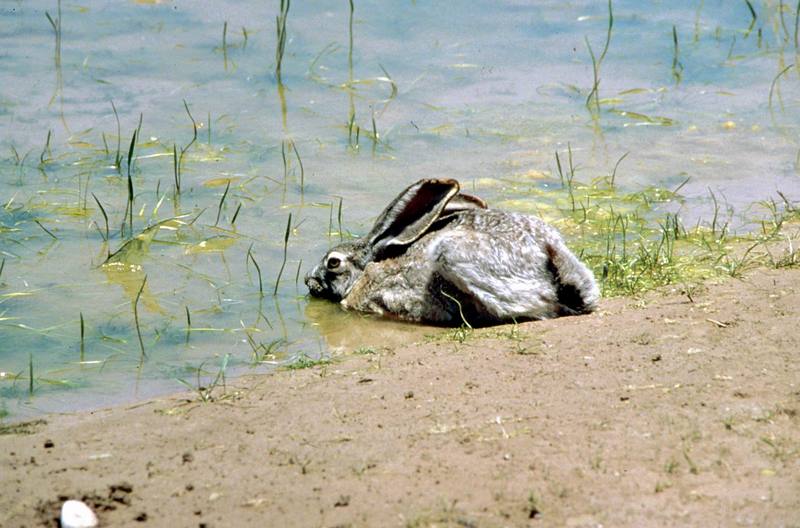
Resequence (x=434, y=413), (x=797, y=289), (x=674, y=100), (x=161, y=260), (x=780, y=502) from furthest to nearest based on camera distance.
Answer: (x=674, y=100)
(x=161, y=260)
(x=797, y=289)
(x=434, y=413)
(x=780, y=502)

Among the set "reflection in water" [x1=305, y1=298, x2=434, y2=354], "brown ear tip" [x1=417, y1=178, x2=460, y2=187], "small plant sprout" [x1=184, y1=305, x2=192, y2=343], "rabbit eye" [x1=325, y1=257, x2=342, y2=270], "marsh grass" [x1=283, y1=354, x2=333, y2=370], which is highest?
"brown ear tip" [x1=417, y1=178, x2=460, y2=187]

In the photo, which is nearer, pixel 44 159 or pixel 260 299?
pixel 260 299

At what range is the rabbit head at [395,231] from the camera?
26.3 ft

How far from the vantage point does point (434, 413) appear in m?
5.34

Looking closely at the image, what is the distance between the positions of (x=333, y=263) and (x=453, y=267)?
106 centimetres

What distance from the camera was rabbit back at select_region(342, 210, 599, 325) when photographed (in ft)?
23.9

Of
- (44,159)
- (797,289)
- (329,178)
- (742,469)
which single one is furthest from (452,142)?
(742,469)

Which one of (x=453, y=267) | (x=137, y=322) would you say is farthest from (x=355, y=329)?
(x=137, y=322)

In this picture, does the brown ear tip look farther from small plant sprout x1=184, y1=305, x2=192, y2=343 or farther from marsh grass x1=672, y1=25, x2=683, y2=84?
marsh grass x1=672, y1=25, x2=683, y2=84

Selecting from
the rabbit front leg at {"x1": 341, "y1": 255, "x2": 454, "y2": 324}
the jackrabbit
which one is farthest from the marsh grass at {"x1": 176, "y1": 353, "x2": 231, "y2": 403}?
the jackrabbit

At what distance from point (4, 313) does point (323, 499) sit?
3.71 metres

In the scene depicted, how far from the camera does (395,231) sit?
8211mm

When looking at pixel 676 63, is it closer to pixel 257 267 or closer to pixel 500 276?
pixel 500 276

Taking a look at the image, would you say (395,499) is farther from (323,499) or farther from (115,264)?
(115,264)
